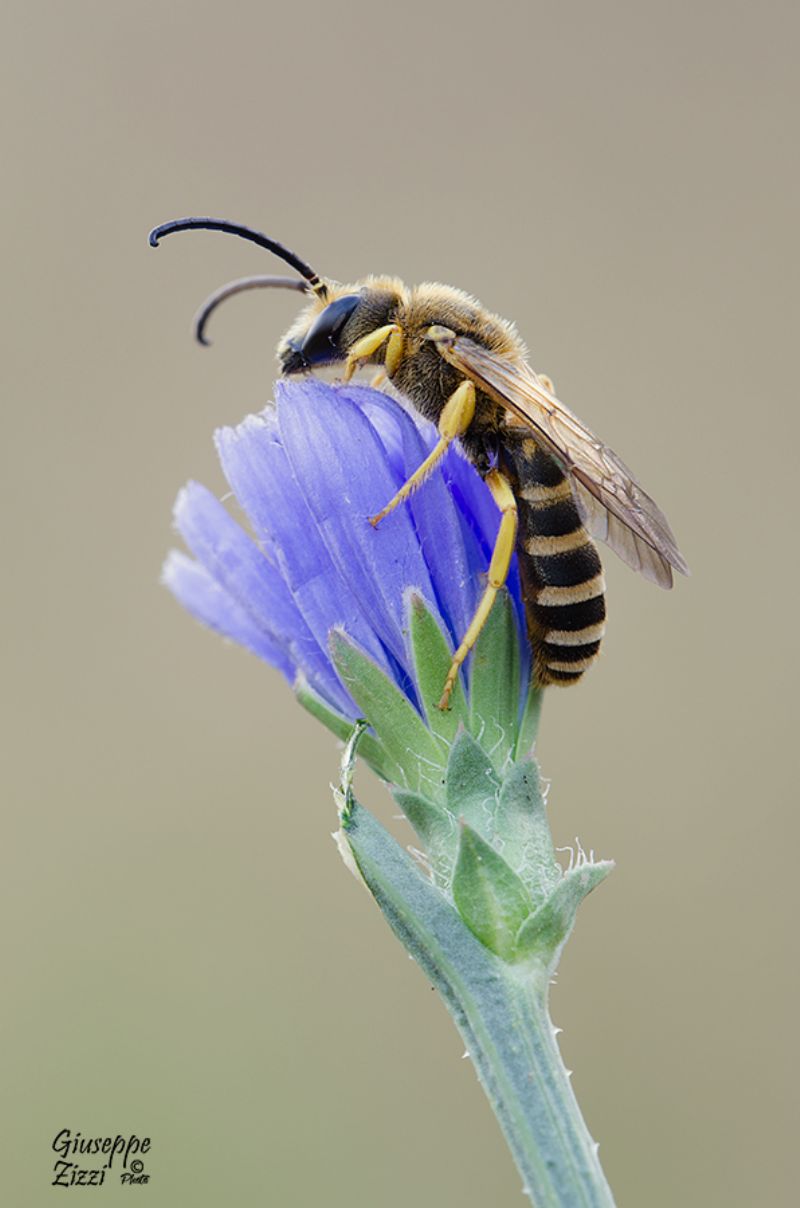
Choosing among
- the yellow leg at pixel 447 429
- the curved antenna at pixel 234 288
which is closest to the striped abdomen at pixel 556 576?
the yellow leg at pixel 447 429

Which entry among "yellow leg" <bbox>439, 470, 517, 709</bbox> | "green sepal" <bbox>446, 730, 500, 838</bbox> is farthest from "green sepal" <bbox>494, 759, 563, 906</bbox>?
"yellow leg" <bbox>439, 470, 517, 709</bbox>

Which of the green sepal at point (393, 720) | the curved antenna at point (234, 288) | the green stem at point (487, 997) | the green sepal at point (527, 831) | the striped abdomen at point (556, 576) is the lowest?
the green stem at point (487, 997)

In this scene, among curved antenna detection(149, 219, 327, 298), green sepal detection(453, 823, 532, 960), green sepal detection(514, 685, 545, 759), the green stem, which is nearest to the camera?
the green stem

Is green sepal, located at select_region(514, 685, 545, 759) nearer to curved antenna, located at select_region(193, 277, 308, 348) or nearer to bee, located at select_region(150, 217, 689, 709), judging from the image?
bee, located at select_region(150, 217, 689, 709)

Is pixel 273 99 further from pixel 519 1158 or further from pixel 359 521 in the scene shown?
pixel 519 1158

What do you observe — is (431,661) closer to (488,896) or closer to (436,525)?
(436,525)
